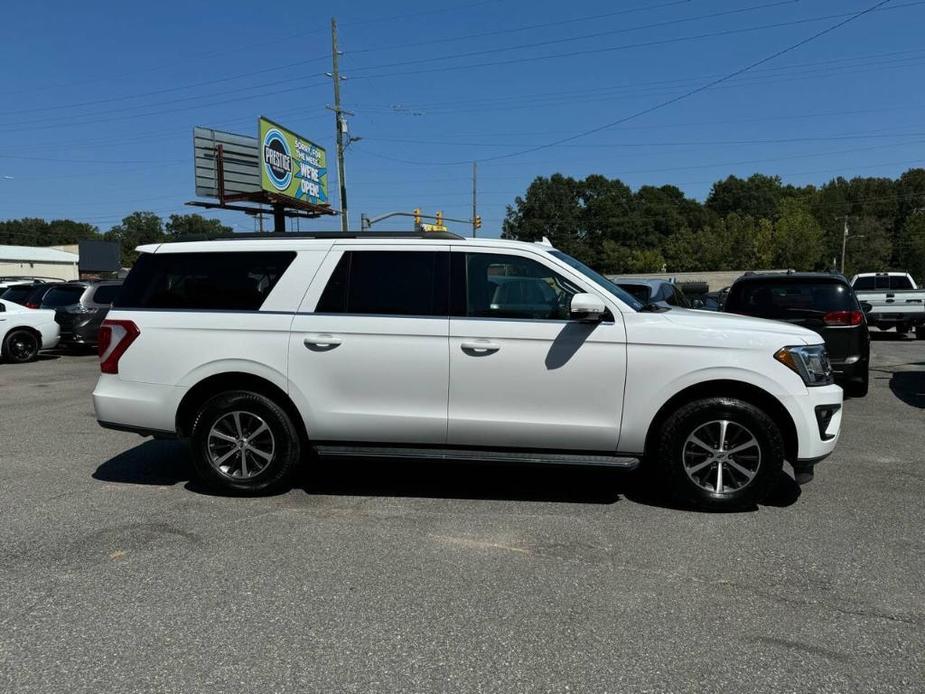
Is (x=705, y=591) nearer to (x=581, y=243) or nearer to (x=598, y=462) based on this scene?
(x=598, y=462)

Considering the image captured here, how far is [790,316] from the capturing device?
339 inches

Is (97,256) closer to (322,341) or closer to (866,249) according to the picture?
(322,341)

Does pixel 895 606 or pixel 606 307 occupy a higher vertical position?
pixel 606 307

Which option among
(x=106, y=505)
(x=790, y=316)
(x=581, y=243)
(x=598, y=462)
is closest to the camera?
(x=598, y=462)

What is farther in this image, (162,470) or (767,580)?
(162,470)

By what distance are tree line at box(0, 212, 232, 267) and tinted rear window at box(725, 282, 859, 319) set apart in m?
137

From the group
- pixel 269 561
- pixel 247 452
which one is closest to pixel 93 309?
pixel 247 452

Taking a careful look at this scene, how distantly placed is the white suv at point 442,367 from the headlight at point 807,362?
1 centimetres

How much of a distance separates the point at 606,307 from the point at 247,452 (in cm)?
283

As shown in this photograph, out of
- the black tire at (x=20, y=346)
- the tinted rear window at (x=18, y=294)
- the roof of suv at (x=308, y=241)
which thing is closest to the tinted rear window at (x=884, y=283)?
the roof of suv at (x=308, y=241)

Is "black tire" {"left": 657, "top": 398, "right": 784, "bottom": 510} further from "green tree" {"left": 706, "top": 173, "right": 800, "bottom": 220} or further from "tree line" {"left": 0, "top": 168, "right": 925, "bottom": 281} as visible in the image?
"green tree" {"left": 706, "top": 173, "right": 800, "bottom": 220}

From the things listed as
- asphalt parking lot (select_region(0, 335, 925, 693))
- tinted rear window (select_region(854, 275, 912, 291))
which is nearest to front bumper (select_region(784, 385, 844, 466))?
asphalt parking lot (select_region(0, 335, 925, 693))

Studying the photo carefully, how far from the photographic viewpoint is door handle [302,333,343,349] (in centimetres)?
492

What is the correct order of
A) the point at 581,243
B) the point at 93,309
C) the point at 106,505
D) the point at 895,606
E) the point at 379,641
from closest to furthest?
the point at 379,641
the point at 895,606
the point at 106,505
the point at 93,309
the point at 581,243
